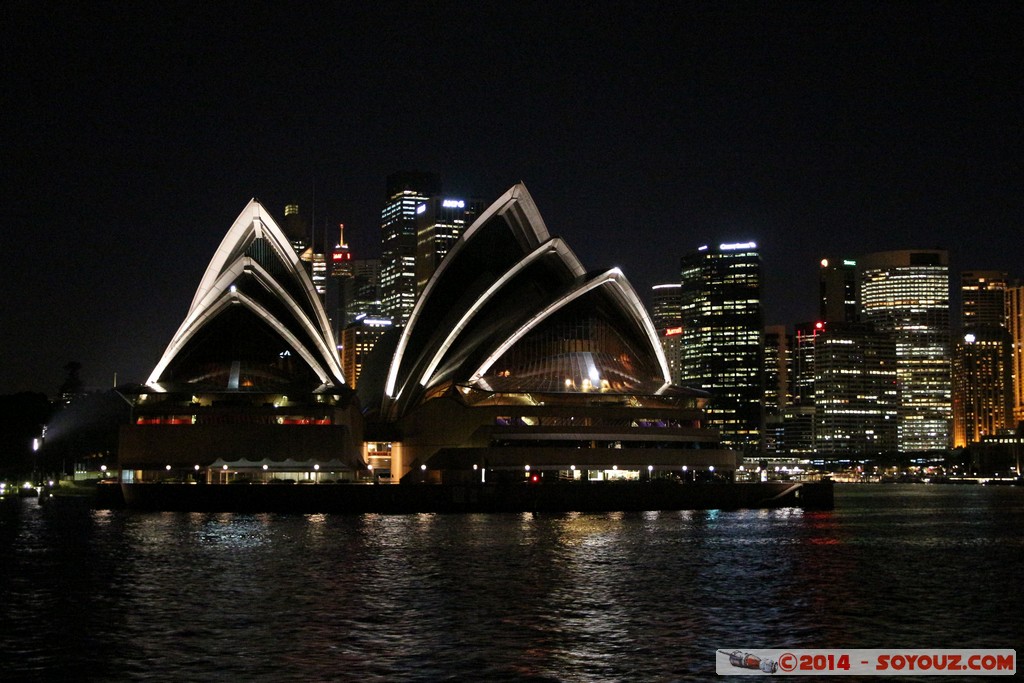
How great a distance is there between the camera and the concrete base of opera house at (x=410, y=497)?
74125 mm

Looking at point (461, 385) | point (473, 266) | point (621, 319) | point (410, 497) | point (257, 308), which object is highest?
point (473, 266)

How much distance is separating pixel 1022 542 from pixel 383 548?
91.0 feet

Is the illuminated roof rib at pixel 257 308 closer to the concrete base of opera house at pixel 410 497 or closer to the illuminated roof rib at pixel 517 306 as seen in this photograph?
the illuminated roof rib at pixel 517 306

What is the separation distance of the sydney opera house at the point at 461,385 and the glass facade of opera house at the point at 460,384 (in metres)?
0.10

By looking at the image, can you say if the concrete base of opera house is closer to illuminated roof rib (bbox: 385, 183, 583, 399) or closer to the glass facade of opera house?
the glass facade of opera house

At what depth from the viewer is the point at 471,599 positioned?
33250 millimetres

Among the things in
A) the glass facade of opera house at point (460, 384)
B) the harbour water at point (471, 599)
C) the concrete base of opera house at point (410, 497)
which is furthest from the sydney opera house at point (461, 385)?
the harbour water at point (471, 599)

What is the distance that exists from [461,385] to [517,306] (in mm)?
6808

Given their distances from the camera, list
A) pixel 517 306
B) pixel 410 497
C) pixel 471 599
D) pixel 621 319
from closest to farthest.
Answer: pixel 471 599 < pixel 410 497 < pixel 517 306 < pixel 621 319

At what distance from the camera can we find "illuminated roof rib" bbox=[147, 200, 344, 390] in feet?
270

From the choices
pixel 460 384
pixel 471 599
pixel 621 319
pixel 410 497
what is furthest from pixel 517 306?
pixel 471 599

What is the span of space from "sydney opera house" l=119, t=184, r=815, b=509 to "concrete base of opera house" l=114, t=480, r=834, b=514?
1.16 metres

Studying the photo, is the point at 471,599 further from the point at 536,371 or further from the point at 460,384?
the point at 536,371

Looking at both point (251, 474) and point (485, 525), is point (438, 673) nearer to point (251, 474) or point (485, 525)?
point (485, 525)
